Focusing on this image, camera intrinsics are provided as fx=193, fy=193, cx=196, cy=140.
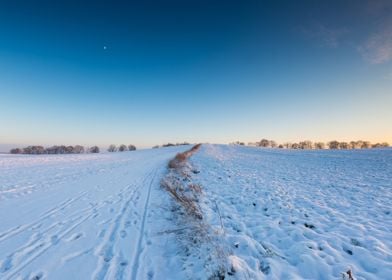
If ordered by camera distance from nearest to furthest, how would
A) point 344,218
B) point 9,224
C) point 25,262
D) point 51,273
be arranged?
point 51,273 → point 25,262 → point 9,224 → point 344,218

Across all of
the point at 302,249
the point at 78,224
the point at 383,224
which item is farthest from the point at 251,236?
the point at 78,224

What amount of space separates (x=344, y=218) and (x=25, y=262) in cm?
812

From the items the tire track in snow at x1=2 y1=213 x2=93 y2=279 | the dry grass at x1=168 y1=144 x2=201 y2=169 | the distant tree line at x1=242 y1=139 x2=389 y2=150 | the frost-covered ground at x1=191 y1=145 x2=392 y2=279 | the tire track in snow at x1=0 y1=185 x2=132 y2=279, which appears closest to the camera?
the tire track in snow at x1=2 y1=213 x2=93 y2=279

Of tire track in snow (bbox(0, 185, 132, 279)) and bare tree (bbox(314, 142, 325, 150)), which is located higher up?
bare tree (bbox(314, 142, 325, 150))

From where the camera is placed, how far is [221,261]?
3.68 m

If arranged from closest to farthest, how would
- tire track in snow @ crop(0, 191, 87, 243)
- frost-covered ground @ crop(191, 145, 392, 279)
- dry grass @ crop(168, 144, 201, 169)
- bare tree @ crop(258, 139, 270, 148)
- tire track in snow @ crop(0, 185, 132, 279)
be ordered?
frost-covered ground @ crop(191, 145, 392, 279), tire track in snow @ crop(0, 185, 132, 279), tire track in snow @ crop(0, 191, 87, 243), dry grass @ crop(168, 144, 201, 169), bare tree @ crop(258, 139, 270, 148)

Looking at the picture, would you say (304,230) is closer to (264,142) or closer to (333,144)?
(333,144)

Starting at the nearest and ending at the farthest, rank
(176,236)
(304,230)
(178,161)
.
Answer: (176,236) < (304,230) < (178,161)

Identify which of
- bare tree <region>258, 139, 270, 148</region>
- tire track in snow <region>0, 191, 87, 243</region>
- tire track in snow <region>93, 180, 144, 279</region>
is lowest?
tire track in snow <region>93, 180, 144, 279</region>

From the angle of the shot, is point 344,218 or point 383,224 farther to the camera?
point 344,218

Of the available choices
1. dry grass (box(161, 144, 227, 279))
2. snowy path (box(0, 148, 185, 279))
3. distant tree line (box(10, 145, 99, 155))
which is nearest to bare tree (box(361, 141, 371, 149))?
dry grass (box(161, 144, 227, 279))

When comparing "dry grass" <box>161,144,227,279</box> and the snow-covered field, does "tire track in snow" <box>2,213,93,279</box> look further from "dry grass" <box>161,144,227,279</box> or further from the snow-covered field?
"dry grass" <box>161,144,227,279</box>

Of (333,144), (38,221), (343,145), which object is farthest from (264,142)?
(38,221)

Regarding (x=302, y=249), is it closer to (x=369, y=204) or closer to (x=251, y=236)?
(x=251, y=236)
